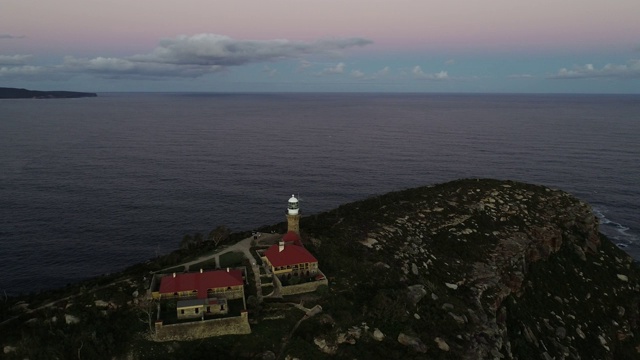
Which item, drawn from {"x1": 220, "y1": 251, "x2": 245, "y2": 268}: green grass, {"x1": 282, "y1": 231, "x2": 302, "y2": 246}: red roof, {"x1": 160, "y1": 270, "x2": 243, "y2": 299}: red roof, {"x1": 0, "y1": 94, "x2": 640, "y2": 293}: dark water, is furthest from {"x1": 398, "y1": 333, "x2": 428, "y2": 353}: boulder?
{"x1": 0, "y1": 94, "x2": 640, "y2": 293}: dark water

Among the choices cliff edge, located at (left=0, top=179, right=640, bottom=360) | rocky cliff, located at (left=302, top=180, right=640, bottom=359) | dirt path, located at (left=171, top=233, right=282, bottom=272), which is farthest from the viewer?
dirt path, located at (left=171, top=233, right=282, bottom=272)

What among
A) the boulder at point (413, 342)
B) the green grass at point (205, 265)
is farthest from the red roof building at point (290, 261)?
the boulder at point (413, 342)

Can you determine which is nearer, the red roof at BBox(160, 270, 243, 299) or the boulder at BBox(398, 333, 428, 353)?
the boulder at BBox(398, 333, 428, 353)

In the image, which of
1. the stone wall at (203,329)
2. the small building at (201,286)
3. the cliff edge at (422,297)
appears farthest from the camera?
the small building at (201,286)

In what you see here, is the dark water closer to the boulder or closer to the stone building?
the stone building

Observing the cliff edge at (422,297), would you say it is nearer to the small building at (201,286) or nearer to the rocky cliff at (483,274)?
the rocky cliff at (483,274)

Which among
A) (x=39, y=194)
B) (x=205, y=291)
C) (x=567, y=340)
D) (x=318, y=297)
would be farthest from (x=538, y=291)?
(x=39, y=194)
